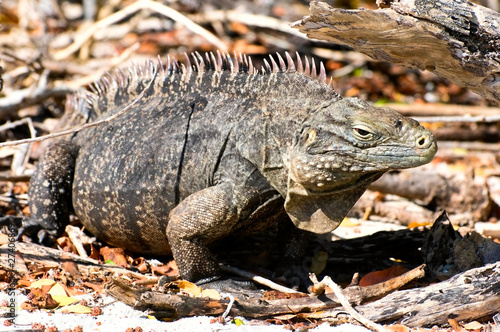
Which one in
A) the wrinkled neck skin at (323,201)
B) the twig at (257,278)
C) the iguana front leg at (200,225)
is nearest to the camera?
the wrinkled neck skin at (323,201)

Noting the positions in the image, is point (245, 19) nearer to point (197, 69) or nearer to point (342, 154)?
point (197, 69)

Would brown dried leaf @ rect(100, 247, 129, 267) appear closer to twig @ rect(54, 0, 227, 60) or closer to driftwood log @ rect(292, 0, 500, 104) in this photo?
driftwood log @ rect(292, 0, 500, 104)

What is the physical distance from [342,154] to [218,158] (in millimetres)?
1210

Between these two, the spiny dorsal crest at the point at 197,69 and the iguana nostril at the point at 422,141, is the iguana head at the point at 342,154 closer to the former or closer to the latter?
the iguana nostril at the point at 422,141

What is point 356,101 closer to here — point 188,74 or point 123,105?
point 188,74

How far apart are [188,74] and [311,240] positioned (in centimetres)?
226

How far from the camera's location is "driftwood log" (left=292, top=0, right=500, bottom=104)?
14.6 ft

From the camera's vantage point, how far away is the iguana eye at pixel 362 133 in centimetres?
470

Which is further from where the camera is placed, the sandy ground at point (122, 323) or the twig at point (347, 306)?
the sandy ground at point (122, 323)

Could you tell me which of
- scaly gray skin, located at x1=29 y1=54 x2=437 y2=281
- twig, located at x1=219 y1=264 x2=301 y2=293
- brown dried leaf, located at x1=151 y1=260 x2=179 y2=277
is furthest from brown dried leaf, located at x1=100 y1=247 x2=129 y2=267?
twig, located at x1=219 y1=264 x2=301 y2=293

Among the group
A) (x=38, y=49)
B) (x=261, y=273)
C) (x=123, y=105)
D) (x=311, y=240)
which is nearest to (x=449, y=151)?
(x=311, y=240)

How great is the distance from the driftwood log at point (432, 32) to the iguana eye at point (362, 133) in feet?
2.52

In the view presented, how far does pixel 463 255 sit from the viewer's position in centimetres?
541

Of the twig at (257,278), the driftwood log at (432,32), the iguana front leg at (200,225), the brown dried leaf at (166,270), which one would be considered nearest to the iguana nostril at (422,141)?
the driftwood log at (432,32)
